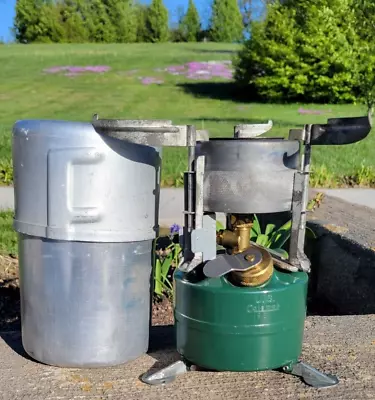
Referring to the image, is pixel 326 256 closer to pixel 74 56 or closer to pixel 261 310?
pixel 261 310

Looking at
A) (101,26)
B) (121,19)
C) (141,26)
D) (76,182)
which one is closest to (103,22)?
(101,26)

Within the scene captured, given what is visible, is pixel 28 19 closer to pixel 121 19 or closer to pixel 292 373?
pixel 121 19

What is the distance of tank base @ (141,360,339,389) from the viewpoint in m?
1.91

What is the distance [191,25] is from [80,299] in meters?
55.7

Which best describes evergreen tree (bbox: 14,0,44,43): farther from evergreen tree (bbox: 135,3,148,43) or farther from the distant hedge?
evergreen tree (bbox: 135,3,148,43)

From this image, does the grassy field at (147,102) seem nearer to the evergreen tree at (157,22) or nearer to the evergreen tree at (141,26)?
the evergreen tree at (157,22)

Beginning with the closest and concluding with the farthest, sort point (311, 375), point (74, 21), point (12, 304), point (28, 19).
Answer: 1. point (311, 375)
2. point (12, 304)
3. point (28, 19)
4. point (74, 21)

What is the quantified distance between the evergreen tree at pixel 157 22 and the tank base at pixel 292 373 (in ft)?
172

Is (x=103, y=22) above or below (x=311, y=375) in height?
above

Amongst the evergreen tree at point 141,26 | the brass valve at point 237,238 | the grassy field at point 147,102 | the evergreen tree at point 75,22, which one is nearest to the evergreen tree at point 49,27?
the evergreen tree at point 75,22

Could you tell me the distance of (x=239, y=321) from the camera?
186 cm

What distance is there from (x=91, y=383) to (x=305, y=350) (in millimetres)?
765

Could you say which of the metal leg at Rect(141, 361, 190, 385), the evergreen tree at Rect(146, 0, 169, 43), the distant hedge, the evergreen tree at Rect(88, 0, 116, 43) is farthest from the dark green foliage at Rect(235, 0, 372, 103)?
the evergreen tree at Rect(146, 0, 169, 43)

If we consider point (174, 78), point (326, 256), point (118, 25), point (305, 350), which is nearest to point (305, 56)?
point (174, 78)
